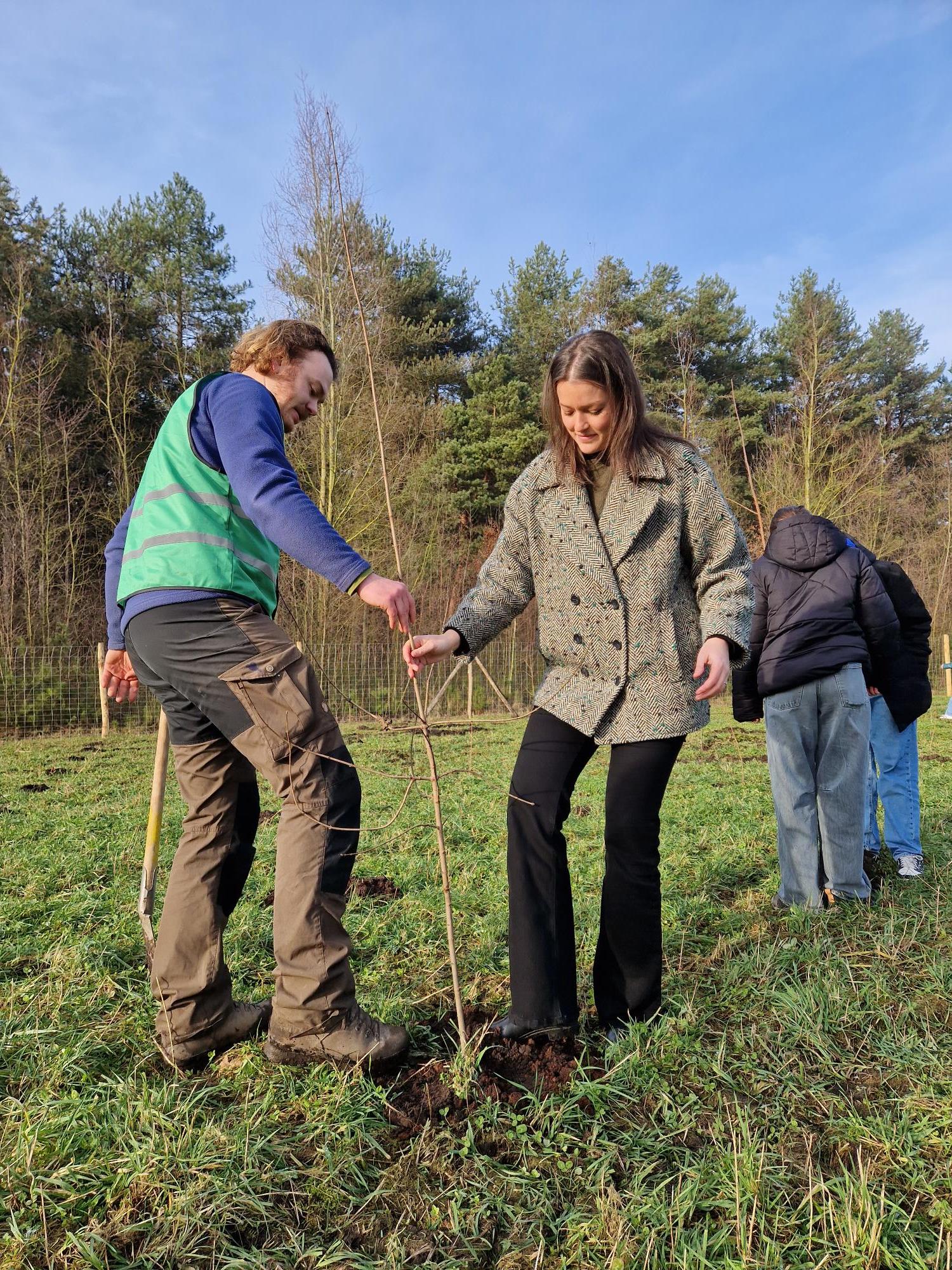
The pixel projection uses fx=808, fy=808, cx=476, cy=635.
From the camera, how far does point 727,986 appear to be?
8.81ft

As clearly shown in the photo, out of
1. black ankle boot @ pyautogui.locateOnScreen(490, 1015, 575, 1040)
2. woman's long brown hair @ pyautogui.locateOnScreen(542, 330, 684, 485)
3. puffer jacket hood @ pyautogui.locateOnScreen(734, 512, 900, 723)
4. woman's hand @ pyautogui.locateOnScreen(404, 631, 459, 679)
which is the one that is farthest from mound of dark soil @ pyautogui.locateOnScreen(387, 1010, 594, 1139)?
puffer jacket hood @ pyautogui.locateOnScreen(734, 512, 900, 723)

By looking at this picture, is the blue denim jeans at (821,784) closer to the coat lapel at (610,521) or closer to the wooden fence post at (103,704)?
the coat lapel at (610,521)

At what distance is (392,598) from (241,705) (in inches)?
19.0

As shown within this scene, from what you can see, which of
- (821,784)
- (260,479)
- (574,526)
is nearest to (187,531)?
(260,479)

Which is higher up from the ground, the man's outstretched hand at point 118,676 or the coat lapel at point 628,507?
the coat lapel at point 628,507

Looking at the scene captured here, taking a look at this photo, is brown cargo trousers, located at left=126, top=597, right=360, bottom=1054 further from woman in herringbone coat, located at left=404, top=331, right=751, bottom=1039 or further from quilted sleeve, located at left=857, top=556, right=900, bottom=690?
quilted sleeve, located at left=857, top=556, right=900, bottom=690

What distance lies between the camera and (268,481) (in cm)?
203

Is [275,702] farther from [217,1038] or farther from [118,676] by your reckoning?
[118,676]

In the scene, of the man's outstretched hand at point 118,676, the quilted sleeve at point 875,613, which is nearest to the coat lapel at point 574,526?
the man's outstretched hand at point 118,676

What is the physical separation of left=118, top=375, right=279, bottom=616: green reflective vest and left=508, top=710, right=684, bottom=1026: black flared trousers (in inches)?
38.2

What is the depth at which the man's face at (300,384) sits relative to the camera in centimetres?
236

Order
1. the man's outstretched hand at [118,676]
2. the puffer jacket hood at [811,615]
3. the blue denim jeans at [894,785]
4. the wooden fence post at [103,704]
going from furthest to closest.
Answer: the wooden fence post at [103,704] < the blue denim jeans at [894,785] < the puffer jacket hood at [811,615] < the man's outstretched hand at [118,676]

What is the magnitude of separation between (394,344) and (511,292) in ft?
17.0

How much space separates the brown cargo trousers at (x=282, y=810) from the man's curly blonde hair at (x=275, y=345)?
0.73 meters
